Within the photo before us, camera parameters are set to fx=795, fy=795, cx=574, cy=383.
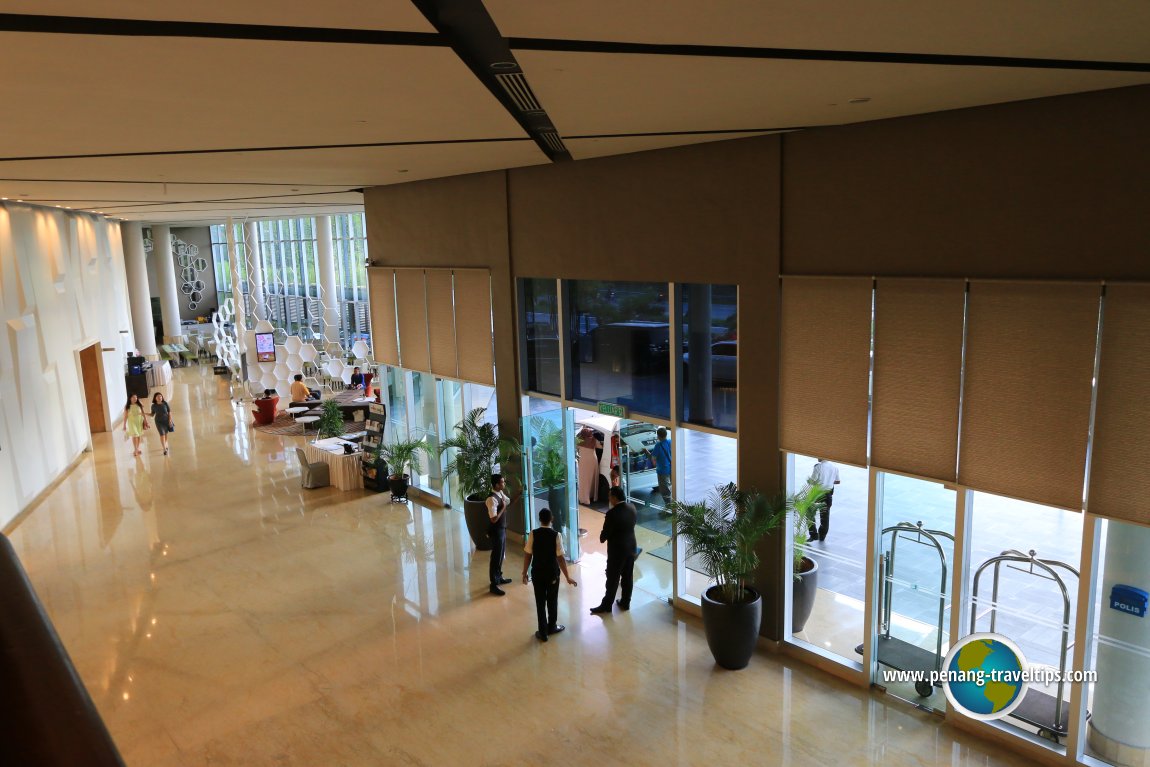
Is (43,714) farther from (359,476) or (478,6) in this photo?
(359,476)

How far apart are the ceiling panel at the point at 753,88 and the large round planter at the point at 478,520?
19.6 feet

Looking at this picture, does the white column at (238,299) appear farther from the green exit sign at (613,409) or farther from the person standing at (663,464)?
the person standing at (663,464)

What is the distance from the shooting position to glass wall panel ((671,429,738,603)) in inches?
336

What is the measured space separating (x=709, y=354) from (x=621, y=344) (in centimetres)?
136

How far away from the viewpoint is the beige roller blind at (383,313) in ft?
43.5

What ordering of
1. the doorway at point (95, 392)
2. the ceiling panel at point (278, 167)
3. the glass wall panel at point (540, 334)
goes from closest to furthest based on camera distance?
the ceiling panel at point (278, 167)
the glass wall panel at point (540, 334)
the doorway at point (95, 392)

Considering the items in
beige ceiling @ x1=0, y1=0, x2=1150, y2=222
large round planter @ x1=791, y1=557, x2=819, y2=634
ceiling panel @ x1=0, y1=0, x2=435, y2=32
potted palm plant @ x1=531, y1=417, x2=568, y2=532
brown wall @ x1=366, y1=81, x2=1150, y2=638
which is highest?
beige ceiling @ x1=0, y1=0, x2=1150, y2=222

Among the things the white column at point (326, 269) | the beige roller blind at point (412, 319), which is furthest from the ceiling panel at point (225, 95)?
the white column at point (326, 269)

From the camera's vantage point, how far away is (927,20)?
3.18 meters

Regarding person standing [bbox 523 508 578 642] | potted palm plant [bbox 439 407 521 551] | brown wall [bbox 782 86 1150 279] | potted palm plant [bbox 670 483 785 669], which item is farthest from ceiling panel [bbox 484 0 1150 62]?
potted palm plant [bbox 439 407 521 551]

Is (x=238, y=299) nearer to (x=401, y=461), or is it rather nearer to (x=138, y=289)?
(x=138, y=289)

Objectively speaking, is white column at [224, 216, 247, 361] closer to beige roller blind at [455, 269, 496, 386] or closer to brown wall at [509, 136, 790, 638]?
beige roller blind at [455, 269, 496, 386]

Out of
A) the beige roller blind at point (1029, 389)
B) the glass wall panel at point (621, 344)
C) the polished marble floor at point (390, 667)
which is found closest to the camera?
the beige roller blind at point (1029, 389)

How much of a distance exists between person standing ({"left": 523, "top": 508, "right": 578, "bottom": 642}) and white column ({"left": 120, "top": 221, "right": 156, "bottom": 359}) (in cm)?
2662
